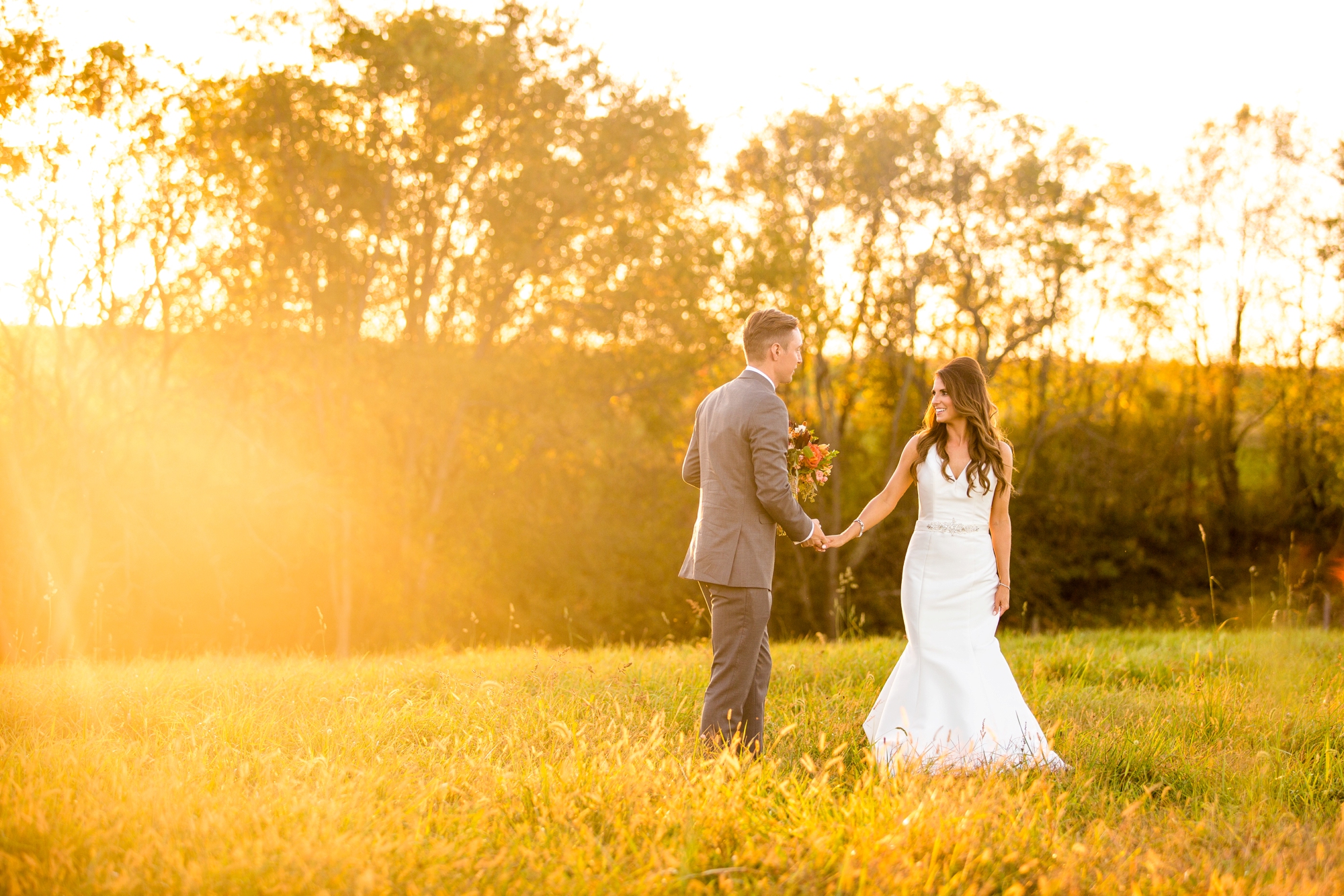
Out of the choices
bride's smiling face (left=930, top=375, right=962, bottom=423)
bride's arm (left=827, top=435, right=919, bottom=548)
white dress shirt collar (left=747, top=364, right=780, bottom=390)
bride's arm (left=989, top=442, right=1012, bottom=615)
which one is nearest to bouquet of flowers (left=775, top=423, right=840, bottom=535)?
bride's arm (left=827, top=435, right=919, bottom=548)

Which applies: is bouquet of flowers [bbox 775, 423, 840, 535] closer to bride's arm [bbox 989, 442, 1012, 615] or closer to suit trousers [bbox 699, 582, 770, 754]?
suit trousers [bbox 699, 582, 770, 754]

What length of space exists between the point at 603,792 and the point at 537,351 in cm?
1560

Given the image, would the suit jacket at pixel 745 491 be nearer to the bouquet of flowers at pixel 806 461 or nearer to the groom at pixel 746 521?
the groom at pixel 746 521

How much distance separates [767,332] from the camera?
16.3 ft

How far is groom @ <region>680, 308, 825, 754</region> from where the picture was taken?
15.8ft

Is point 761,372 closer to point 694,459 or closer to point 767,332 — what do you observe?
point 767,332

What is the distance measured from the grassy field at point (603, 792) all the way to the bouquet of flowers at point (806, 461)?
140 cm

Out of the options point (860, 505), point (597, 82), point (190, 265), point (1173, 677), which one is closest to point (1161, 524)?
point (860, 505)

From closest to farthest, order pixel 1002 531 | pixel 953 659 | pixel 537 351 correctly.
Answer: pixel 953 659
pixel 1002 531
pixel 537 351

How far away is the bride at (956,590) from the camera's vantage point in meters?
5.09

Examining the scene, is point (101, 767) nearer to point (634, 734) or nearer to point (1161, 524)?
point (634, 734)

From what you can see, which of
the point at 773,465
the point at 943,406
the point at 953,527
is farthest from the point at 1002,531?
the point at 773,465

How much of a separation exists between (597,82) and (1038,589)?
55.9 feet

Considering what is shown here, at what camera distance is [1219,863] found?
12.0 ft
